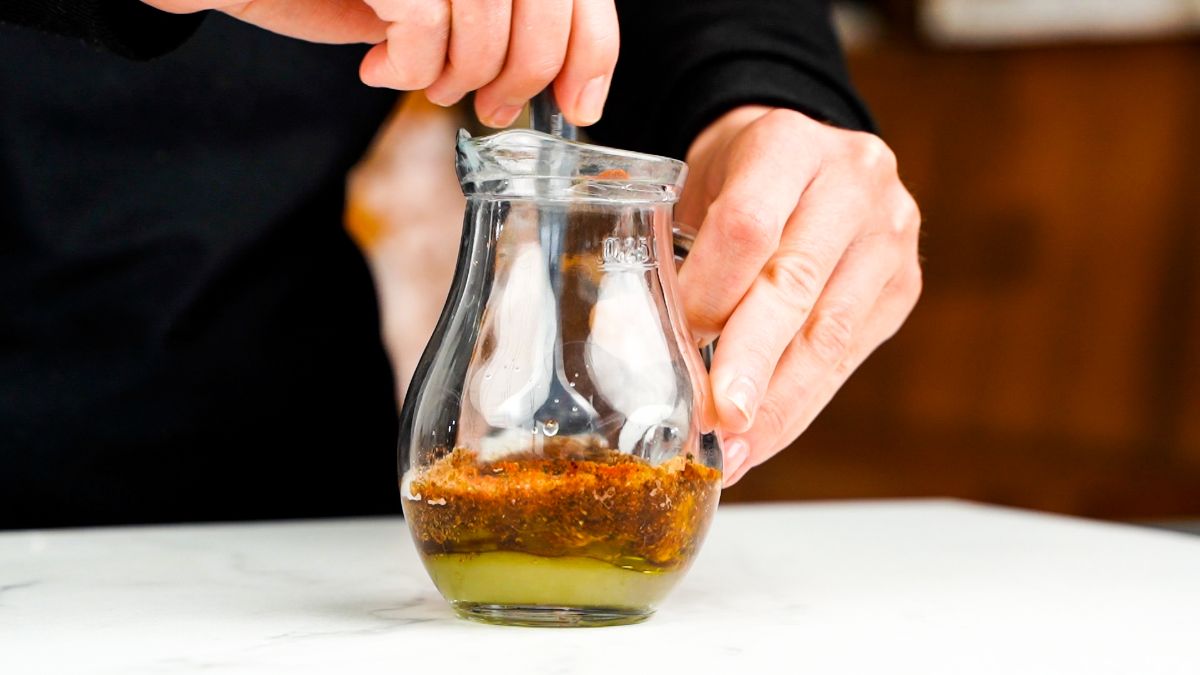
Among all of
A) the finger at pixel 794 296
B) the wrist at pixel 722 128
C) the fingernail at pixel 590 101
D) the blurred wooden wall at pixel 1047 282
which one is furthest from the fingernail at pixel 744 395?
the blurred wooden wall at pixel 1047 282

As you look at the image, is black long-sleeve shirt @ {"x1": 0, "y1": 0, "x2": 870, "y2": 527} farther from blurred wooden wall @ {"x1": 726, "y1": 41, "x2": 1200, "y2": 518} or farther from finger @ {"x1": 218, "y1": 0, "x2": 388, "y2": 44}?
blurred wooden wall @ {"x1": 726, "y1": 41, "x2": 1200, "y2": 518}

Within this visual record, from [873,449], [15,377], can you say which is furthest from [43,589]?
[873,449]

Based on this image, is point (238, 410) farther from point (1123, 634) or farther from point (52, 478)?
point (1123, 634)

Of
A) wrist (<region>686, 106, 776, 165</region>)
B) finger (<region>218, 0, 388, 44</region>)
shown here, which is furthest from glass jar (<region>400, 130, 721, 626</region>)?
wrist (<region>686, 106, 776, 165</region>)

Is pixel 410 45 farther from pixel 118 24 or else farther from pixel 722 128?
pixel 722 128

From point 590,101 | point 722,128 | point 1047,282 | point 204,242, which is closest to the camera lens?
point 590,101

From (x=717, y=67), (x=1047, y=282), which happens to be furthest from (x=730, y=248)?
(x=1047, y=282)
